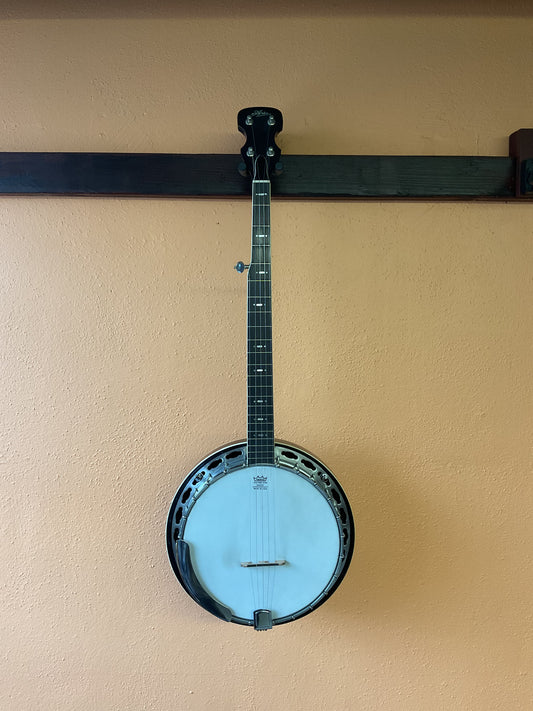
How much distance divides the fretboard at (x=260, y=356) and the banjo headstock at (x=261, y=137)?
5.1 inches

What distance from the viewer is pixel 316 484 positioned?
32.9 inches

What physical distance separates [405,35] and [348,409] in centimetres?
77

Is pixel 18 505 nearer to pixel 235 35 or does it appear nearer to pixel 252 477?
pixel 252 477

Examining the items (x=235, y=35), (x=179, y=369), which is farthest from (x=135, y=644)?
(x=235, y=35)

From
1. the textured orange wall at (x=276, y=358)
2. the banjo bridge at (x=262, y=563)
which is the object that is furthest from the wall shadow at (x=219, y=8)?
the banjo bridge at (x=262, y=563)

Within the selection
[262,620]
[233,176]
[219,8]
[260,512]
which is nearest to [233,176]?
A: [233,176]

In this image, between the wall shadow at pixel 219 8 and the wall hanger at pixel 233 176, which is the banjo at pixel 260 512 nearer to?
the wall hanger at pixel 233 176

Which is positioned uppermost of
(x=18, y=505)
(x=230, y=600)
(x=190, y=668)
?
(x=18, y=505)

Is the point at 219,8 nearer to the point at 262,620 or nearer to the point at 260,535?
the point at 260,535

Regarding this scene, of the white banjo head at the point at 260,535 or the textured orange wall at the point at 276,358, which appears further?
the textured orange wall at the point at 276,358

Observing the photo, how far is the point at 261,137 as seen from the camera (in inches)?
33.6

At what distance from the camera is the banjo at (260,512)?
832 mm

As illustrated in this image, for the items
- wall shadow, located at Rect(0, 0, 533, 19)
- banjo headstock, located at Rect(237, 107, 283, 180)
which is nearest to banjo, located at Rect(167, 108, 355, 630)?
→ banjo headstock, located at Rect(237, 107, 283, 180)

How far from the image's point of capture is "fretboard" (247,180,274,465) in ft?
2.72
